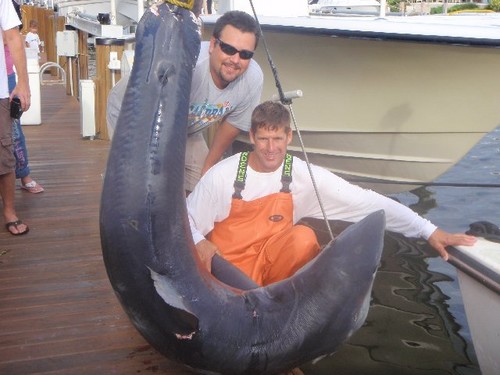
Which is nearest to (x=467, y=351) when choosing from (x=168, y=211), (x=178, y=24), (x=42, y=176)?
(x=168, y=211)

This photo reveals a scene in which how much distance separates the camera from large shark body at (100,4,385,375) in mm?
2215

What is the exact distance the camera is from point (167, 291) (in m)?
2.36

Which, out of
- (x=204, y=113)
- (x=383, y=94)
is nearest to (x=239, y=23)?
(x=204, y=113)

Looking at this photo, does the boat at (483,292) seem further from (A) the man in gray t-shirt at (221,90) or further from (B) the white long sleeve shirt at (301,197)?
(A) the man in gray t-shirt at (221,90)

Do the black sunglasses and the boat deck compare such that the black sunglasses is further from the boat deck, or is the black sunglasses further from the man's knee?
the boat deck

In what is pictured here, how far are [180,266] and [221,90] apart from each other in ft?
4.92

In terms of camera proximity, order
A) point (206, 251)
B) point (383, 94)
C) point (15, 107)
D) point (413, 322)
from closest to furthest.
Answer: point (206, 251)
point (15, 107)
point (413, 322)
point (383, 94)

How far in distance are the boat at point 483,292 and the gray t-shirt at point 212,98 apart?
1405 millimetres

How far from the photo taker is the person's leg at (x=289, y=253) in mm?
3201

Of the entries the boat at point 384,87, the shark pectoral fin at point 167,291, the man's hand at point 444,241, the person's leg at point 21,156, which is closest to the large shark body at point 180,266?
the shark pectoral fin at point 167,291

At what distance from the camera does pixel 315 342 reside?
103 inches

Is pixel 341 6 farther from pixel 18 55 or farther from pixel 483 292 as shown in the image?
pixel 483 292

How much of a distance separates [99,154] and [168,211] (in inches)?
211

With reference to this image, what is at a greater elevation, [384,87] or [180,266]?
[384,87]
